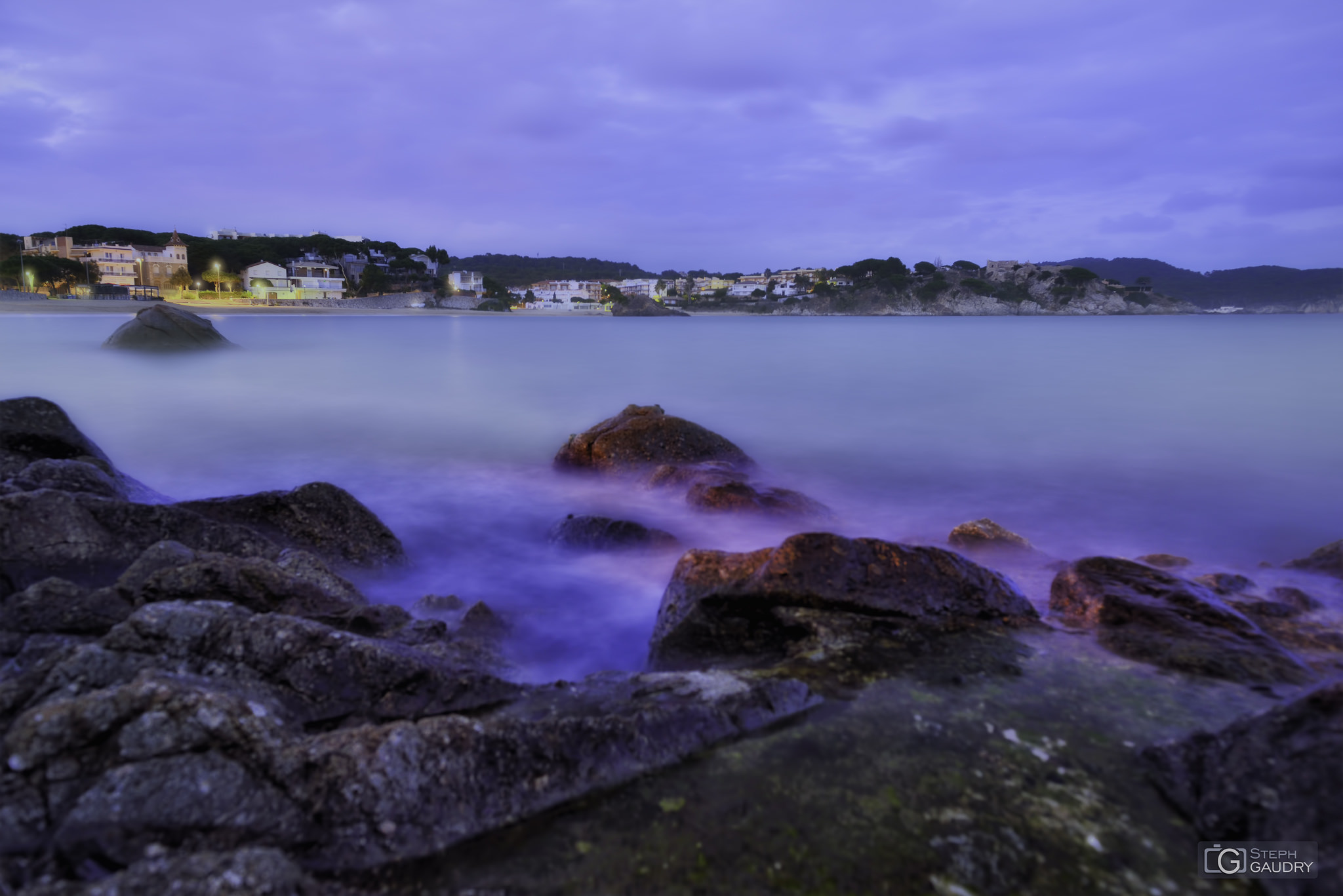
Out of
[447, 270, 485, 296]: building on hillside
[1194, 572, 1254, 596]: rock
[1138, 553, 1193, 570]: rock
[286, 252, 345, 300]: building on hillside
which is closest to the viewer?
[1194, 572, 1254, 596]: rock

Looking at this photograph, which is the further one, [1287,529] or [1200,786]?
[1287,529]

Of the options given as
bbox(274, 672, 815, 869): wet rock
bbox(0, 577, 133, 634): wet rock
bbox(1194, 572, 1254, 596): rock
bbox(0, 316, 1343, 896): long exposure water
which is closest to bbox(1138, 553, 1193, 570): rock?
bbox(0, 316, 1343, 896): long exposure water

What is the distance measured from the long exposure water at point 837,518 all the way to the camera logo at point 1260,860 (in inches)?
2.9

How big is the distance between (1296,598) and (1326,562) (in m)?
1.27

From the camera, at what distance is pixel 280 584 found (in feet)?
13.0

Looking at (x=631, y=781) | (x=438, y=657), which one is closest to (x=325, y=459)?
(x=438, y=657)

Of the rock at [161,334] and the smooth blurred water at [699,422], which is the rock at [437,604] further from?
the rock at [161,334]

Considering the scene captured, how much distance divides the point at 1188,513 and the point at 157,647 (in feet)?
32.8

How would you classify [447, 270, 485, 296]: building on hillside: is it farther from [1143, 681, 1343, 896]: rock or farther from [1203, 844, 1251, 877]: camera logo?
[1203, 844, 1251, 877]: camera logo

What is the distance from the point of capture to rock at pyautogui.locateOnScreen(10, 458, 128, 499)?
5.08m

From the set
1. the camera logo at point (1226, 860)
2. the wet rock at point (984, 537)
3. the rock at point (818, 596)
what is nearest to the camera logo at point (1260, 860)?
the camera logo at point (1226, 860)

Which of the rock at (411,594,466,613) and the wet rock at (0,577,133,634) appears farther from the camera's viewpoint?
the rock at (411,594,466,613)

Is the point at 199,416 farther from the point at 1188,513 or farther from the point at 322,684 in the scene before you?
the point at 1188,513

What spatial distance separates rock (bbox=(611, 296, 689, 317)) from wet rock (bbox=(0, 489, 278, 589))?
105m
